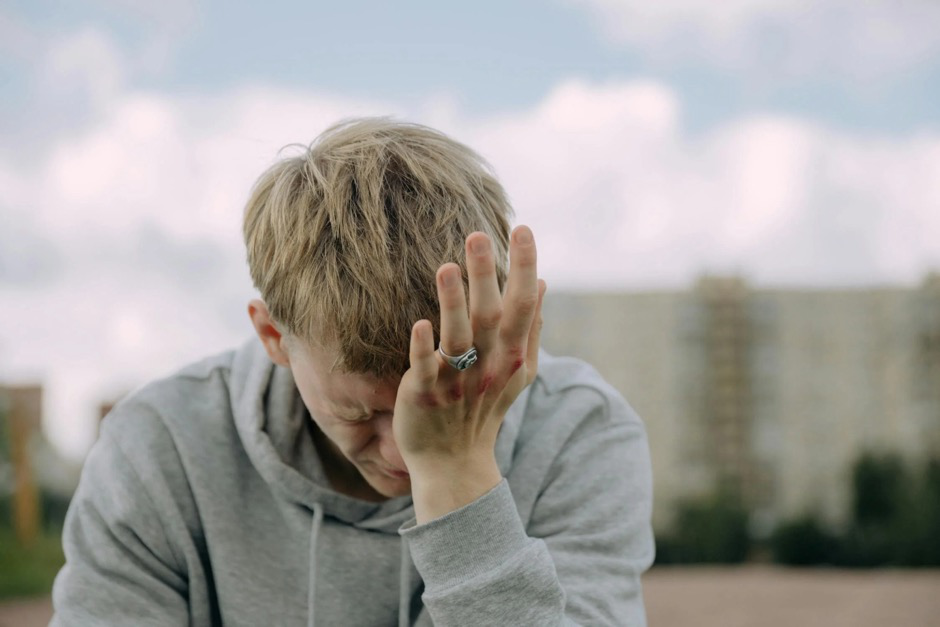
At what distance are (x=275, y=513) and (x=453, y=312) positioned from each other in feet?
2.45

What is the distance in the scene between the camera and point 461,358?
54.6 inches

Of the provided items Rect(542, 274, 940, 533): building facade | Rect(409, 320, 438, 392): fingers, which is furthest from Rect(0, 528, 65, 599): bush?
→ Rect(542, 274, 940, 533): building facade

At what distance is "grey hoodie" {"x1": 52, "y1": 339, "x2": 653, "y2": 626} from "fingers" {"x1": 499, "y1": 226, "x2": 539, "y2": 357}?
0.43 metres

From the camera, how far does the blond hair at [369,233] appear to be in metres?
1.47

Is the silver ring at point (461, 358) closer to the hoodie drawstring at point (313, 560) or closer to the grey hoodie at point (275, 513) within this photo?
the grey hoodie at point (275, 513)

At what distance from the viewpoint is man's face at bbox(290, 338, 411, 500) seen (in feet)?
4.96

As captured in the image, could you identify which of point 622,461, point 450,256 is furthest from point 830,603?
point 450,256

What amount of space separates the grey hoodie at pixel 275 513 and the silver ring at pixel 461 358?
45cm

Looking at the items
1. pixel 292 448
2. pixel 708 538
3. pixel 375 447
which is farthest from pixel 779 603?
pixel 375 447

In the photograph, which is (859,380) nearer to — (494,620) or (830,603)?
(830,603)

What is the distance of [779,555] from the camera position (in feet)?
49.0

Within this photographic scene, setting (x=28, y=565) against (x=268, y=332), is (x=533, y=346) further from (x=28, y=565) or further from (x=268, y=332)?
(x=28, y=565)

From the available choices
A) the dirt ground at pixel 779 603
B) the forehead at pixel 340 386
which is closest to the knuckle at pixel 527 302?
the forehead at pixel 340 386

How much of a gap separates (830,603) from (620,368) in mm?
10790
